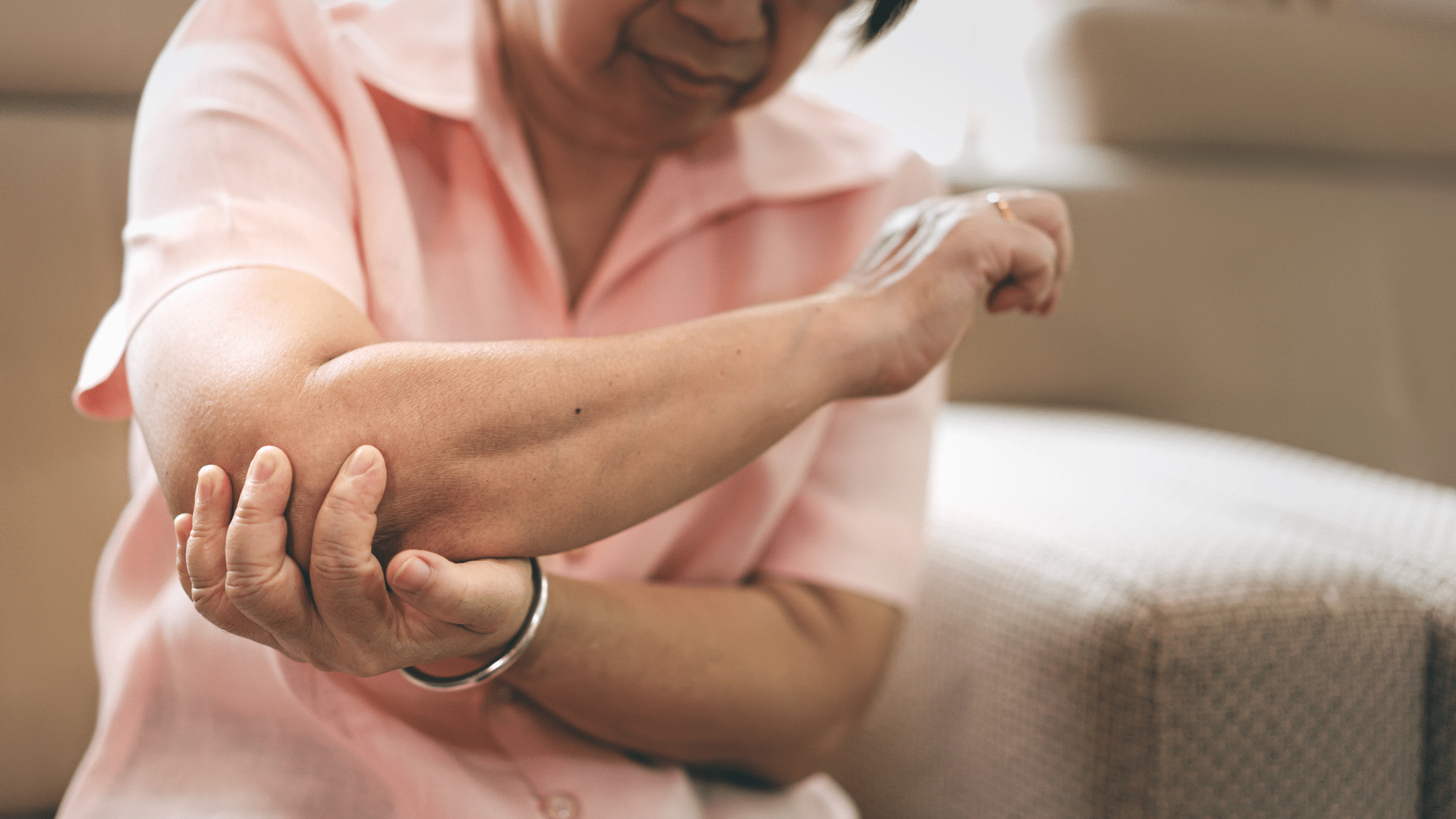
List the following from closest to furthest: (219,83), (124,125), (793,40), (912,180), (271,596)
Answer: (271,596) → (219,83) → (793,40) → (912,180) → (124,125)

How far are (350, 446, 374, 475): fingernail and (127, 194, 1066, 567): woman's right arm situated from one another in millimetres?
12

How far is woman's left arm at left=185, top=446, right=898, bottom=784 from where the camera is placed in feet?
1.29

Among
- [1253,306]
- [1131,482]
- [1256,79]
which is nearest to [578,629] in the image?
[1131,482]

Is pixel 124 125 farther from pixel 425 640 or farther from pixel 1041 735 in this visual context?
pixel 1041 735

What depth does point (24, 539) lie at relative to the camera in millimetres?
886

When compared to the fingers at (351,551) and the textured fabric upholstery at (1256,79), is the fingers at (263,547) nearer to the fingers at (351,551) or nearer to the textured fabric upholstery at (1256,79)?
the fingers at (351,551)

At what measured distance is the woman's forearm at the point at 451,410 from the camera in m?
0.41

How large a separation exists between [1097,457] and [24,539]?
1.03m

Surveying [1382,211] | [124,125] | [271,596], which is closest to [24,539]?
[124,125]

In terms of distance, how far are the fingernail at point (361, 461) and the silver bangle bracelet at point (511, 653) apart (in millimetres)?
129

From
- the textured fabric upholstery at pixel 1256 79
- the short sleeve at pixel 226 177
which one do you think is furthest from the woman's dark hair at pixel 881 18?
the textured fabric upholstery at pixel 1256 79

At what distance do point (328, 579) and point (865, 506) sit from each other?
0.45 meters

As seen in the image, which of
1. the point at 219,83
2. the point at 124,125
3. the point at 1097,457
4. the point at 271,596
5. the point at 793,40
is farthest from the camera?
the point at 1097,457

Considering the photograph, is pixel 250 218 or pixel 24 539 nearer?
pixel 250 218
